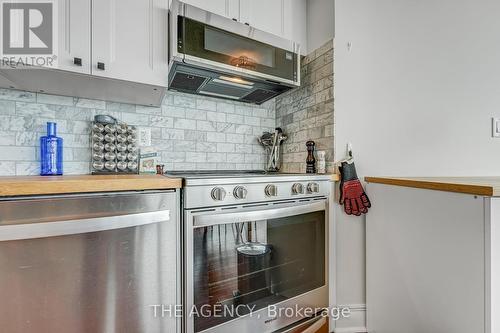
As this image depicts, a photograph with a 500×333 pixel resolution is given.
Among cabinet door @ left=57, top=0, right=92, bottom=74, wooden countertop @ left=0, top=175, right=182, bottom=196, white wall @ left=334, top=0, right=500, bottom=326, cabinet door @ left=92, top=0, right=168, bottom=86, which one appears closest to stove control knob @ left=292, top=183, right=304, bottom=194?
white wall @ left=334, top=0, right=500, bottom=326

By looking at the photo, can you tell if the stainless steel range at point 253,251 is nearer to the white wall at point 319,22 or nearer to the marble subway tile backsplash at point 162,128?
the marble subway tile backsplash at point 162,128

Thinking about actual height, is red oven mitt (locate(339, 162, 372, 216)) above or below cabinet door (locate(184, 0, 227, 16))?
below

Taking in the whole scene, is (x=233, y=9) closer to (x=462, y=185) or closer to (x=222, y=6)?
(x=222, y=6)

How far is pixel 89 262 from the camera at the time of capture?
0.91 metres

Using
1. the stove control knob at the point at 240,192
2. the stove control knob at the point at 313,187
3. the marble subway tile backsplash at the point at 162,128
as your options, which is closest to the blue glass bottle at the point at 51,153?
the marble subway tile backsplash at the point at 162,128

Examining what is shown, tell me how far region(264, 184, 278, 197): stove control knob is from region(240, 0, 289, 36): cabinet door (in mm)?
1120

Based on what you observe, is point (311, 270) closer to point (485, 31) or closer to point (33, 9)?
point (33, 9)

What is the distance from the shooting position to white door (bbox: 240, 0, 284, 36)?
5.32 ft

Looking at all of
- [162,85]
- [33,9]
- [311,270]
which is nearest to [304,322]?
[311,270]

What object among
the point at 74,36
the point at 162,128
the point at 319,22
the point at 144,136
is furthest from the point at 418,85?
the point at 74,36

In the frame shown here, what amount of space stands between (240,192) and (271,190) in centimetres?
20

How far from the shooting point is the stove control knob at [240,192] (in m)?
1.18
